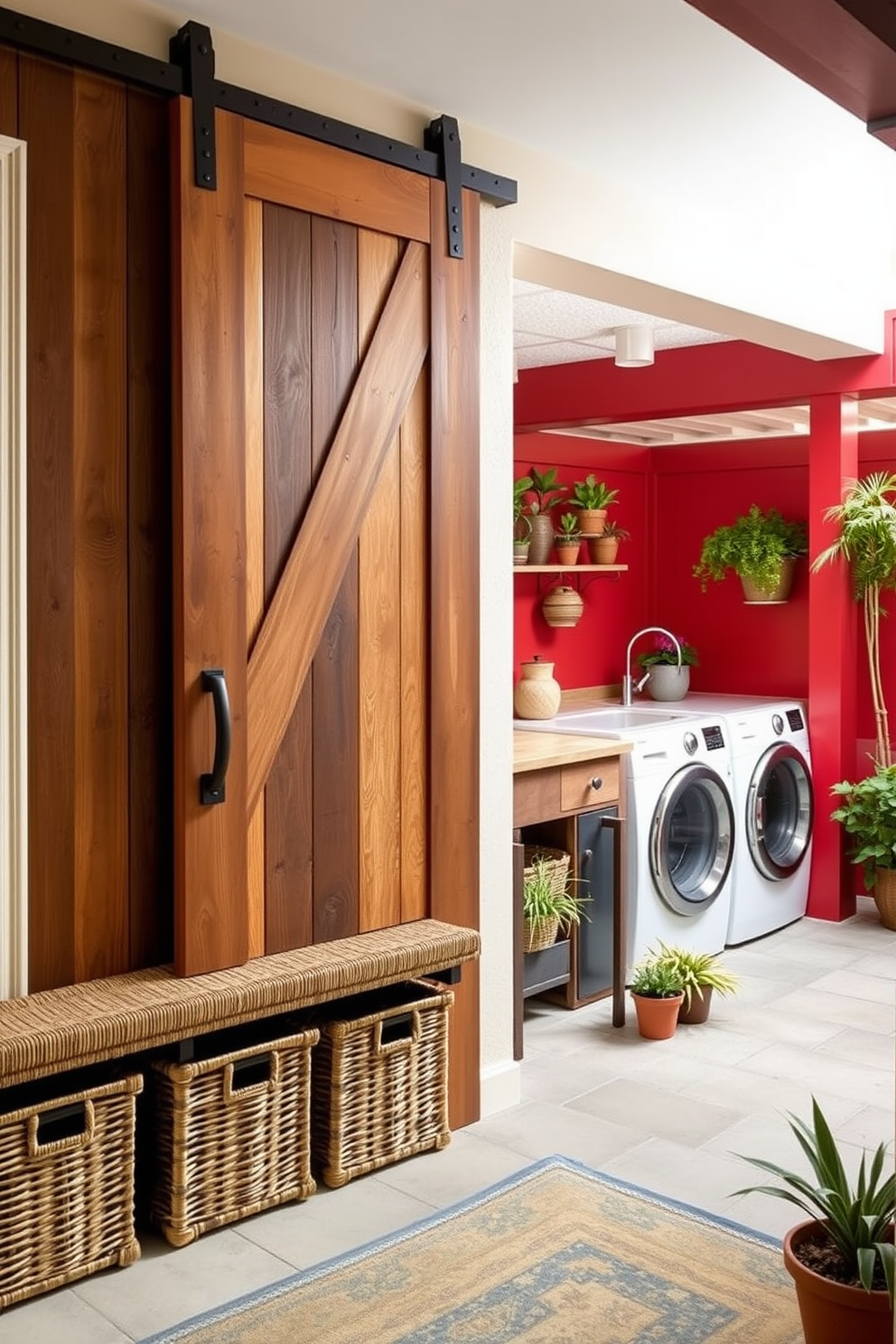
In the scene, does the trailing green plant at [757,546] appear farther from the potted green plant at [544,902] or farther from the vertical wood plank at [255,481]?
the vertical wood plank at [255,481]

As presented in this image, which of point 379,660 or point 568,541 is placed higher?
point 568,541

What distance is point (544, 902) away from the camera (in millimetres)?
4234

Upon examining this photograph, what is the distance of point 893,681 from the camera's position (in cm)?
697

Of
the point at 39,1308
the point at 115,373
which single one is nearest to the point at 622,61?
the point at 115,373

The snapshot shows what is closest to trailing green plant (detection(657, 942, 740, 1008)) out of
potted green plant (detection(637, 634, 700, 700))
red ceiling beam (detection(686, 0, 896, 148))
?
potted green plant (detection(637, 634, 700, 700))

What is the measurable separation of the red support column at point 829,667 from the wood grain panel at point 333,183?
9.89ft

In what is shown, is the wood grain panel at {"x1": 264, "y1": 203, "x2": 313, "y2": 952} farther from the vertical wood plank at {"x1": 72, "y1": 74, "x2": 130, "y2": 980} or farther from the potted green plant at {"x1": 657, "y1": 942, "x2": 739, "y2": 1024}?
the potted green plant at {"x1": 657, "y1": 942, "x2": 739, "y2": 1024}

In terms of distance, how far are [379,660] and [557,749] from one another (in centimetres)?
133

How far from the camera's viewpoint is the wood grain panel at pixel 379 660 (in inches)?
126

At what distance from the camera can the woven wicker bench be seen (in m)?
2.46

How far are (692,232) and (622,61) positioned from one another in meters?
1.27

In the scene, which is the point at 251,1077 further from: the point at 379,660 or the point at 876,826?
the point at 876,826

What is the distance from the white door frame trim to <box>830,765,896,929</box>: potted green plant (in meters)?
3.98

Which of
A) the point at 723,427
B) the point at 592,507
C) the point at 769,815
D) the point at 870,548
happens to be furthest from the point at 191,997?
the point at 723,427
